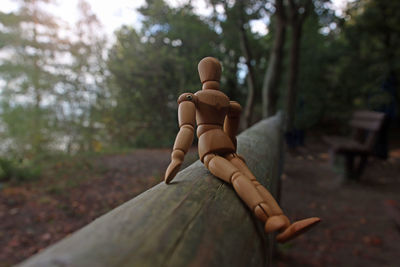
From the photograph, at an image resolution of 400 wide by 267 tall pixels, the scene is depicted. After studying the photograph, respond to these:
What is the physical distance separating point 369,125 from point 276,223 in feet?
17.7

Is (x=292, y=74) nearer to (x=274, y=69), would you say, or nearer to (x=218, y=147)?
(x=274, y=69)

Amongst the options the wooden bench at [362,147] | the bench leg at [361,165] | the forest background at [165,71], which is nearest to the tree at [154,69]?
the forest background at [165,71]

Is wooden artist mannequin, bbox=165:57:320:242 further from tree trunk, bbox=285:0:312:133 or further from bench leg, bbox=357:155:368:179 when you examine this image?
tree trunk, bbox=285:0:312:133

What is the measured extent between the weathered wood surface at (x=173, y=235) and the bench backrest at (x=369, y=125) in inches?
197

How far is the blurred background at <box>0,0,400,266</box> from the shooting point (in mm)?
3492

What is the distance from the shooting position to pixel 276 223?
2.63ft

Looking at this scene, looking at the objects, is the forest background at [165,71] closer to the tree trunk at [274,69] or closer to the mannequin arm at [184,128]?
the tree trunk at [274,69]

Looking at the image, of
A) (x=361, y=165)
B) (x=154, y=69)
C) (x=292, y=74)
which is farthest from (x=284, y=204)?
(x=154, y=69)

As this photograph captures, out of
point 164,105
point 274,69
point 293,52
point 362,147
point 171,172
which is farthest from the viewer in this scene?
point 293,52

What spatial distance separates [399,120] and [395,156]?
407cm

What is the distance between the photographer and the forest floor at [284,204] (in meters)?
3.02

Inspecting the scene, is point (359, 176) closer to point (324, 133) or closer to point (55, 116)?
point (324, 133)

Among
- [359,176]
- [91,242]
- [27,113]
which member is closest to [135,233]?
[91,242]

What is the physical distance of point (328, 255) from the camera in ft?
10.0
